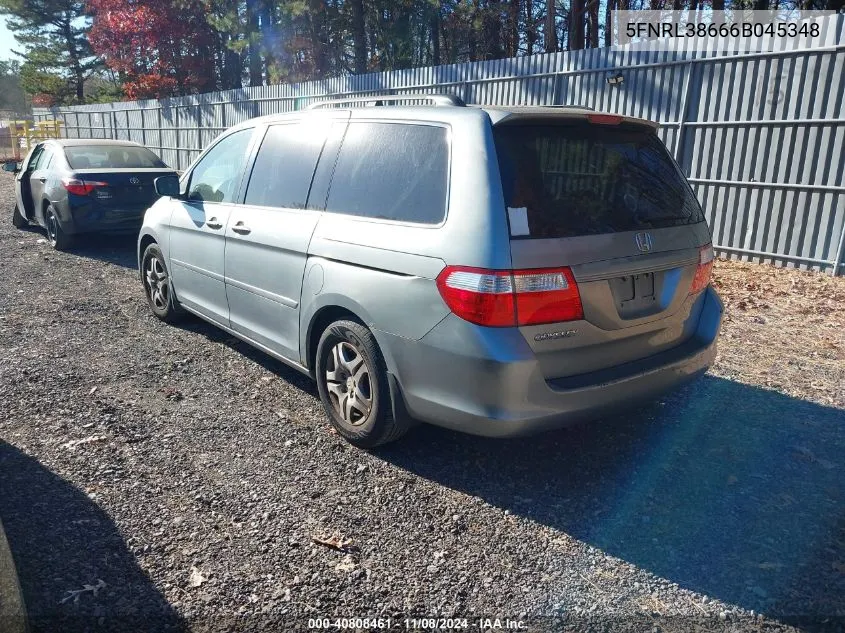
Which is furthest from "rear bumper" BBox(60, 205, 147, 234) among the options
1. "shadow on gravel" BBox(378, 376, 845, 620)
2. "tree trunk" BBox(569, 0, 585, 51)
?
"tree trunk" BBox(569, 0, 585, 51)

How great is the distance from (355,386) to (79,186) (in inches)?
277

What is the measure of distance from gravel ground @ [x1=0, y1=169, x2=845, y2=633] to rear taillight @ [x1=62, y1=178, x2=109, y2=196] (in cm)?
449

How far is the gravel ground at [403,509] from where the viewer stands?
8.47 ft

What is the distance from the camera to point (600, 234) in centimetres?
316

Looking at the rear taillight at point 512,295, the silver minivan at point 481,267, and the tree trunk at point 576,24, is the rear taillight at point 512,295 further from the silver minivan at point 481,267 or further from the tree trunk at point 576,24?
the tree trunk at point 576,24

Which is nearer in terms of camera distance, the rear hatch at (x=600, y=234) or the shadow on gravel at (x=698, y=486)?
the shadow on gravel at (x=698, y=486)

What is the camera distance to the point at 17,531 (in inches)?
117

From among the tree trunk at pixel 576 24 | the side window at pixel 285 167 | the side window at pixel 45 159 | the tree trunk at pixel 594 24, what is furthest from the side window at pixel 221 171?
the tree trunk at pixel 594 24

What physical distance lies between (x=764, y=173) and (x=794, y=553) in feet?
22.7

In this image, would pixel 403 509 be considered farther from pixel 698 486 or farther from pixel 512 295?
pixel 698 486

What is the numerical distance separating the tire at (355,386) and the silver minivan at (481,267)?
1 cm

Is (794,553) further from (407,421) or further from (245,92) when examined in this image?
(245,92)

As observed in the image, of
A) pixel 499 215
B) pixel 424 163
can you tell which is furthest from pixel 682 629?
pixel 424 163

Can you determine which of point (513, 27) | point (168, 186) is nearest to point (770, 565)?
point (168, 186)
